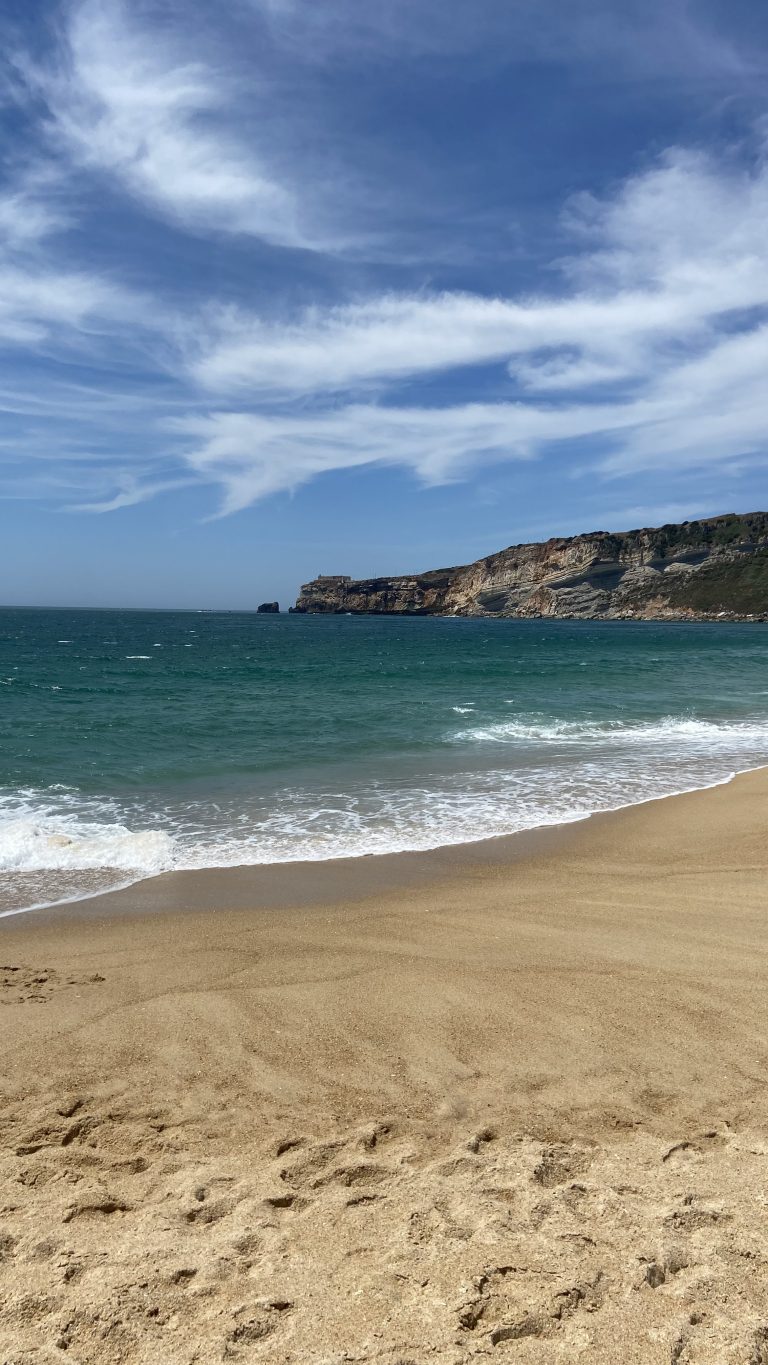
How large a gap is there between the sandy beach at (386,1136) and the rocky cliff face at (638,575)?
135693 millimetres

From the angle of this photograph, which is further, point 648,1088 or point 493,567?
point 493,567

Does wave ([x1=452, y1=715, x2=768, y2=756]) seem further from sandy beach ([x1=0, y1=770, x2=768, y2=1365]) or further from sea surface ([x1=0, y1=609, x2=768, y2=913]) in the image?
sandy beach ([x1=0, y1=770, x2=768, y2=1365])

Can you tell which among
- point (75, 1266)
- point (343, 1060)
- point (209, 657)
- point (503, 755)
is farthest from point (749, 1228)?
point (209, 657)

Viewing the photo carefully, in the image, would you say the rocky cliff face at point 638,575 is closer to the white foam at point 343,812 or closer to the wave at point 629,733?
the wave at point 629,733

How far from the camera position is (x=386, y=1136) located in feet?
13.1

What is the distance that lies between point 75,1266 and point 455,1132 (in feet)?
6.36

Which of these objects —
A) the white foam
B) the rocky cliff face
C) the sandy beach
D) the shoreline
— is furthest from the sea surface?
the rocky cliff face

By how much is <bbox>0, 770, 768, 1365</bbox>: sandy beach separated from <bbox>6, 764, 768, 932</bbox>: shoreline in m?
0.42

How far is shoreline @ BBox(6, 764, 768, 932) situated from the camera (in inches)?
315

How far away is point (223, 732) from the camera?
19.2 m

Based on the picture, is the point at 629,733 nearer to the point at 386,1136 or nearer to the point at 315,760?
the point at 315,760

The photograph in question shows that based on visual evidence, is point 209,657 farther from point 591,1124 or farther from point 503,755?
point 591,1124

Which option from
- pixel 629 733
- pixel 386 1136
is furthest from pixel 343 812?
pixel 629 733

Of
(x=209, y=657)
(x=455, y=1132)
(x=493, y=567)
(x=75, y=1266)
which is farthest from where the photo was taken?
(x=493, y=567)
